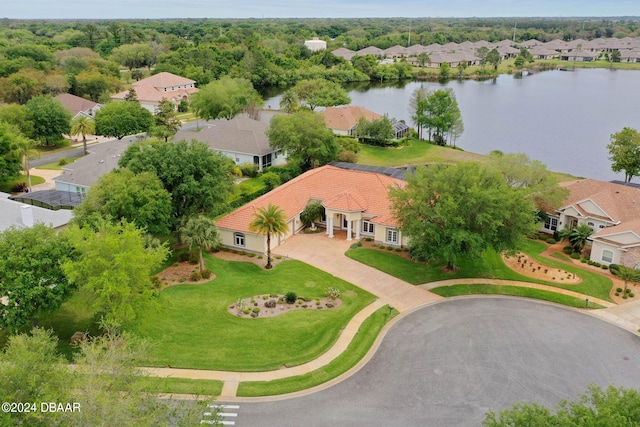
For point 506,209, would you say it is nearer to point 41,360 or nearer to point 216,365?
point 216,365

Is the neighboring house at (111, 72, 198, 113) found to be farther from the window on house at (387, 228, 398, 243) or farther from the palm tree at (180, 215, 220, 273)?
the window on house at (387, 228, 398, 243)

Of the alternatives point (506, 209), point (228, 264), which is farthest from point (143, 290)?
point (506, 209)

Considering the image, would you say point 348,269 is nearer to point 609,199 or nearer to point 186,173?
point 186,173

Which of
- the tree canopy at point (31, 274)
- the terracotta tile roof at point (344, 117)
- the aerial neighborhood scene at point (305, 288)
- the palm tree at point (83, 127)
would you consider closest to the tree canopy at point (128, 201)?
the aerial neighborhood scene at point (305, 288)

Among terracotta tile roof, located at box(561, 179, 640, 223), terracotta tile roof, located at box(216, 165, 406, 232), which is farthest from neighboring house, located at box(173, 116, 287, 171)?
terracotta tile roof, located at box(561, 179, 640, 223)

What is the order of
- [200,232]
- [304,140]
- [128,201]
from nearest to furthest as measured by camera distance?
[128,201] → [200,232] → [304,140]

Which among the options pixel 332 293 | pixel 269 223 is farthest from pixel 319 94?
pixel 332 293

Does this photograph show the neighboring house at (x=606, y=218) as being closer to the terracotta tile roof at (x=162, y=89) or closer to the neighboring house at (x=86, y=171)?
the neighboring house at (x=86, y=171)
